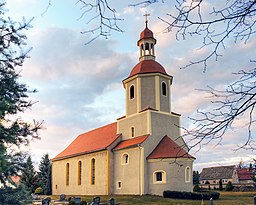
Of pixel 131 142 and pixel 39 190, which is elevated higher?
pixel 131 142

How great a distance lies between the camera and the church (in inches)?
1038

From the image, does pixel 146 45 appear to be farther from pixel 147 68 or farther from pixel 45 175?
pixel 45 175

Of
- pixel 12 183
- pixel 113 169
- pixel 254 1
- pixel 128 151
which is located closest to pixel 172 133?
pixel 128 151

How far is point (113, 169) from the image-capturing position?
Answer: 29656 millimetres

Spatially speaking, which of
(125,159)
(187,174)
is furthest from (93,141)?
(187,174)

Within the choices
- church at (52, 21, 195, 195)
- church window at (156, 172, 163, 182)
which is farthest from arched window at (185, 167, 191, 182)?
church window at (156, 172, 163, 182)

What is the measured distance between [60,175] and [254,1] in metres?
36.9

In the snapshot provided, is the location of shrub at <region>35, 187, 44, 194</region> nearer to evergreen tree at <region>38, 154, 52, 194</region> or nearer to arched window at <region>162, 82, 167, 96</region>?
evergreen tree at <region>38, 154, 52, 194</region>

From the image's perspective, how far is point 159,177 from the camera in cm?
2636

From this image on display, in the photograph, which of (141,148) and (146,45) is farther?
(146,45)

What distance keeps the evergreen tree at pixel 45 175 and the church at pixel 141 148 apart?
29.4 ft

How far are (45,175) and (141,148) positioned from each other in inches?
927

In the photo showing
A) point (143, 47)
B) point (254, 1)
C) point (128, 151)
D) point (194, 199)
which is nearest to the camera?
point (254, 1)

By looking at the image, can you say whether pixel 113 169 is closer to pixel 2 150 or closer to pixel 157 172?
pixel 157 172
